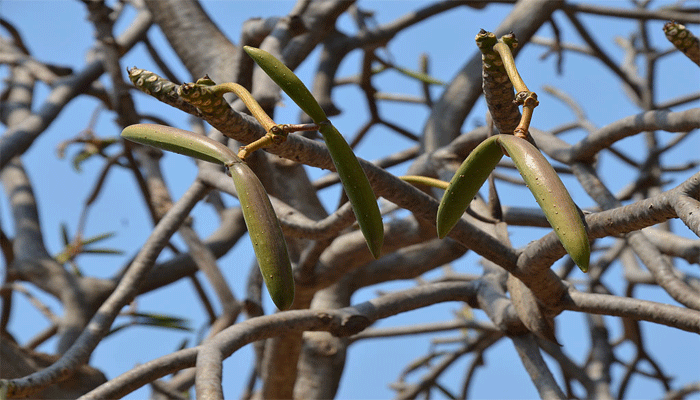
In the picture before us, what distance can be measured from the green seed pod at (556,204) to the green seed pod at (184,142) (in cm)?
23

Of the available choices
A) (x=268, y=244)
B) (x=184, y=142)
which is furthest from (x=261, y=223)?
(x=184, y=142)

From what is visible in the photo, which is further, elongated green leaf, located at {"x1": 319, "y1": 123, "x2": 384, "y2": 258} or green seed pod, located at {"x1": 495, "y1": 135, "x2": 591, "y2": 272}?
elongated green leaf, located at {"x1": 319, "y1": 123, "x2": 384, "y2": 258}

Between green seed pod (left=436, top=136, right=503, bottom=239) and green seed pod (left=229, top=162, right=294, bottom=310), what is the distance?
6.5 inches

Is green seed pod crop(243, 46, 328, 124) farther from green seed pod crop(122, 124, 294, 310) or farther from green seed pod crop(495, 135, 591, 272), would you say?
green seed pod crop(495, 135, 591, 272)

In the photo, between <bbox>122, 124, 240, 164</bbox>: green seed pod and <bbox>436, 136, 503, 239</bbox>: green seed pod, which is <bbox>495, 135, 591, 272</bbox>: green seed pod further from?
<bbox>122, 124, 240, 164</bbox>: green seed pod

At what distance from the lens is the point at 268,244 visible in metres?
0.49

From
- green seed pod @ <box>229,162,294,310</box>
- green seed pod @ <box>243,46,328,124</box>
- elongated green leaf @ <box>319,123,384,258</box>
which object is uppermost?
green seed pod @ <box>243,46,328,124</box>

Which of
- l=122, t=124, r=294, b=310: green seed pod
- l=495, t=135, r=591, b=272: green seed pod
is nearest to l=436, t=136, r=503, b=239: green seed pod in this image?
l=495, t=135, r=591, b=272: green seed pod

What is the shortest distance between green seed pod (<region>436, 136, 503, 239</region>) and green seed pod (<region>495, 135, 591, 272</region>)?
0.18ft

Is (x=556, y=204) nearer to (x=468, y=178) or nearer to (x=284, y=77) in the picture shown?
(x=468, y=178)

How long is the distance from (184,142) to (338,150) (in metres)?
0.13

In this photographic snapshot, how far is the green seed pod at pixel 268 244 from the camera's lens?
48cm

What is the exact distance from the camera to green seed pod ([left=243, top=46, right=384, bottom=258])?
525mm

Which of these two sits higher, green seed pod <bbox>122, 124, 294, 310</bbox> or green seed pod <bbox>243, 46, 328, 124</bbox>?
green seed pod <bbox>243, 46, 328, 124</bbox>
